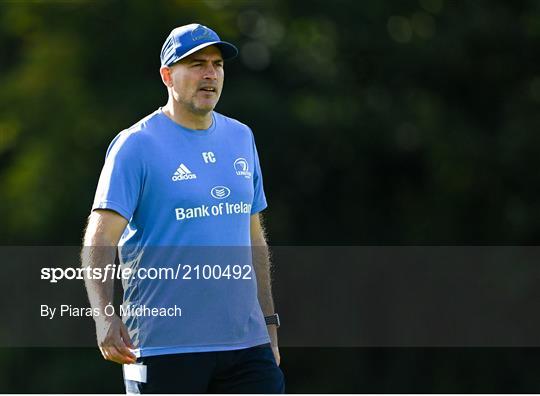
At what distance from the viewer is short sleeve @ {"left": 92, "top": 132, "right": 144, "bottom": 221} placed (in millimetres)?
4473

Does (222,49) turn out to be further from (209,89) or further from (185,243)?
(185,243)

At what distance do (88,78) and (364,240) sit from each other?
372 centimetres

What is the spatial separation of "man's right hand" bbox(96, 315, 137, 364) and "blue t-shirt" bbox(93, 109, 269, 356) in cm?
23

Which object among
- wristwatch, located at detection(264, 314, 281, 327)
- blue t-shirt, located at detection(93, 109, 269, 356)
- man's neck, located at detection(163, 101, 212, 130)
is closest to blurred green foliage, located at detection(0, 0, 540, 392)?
wristwatch, located at detection(264, 314, 281, 327)

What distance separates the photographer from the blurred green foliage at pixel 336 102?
13.9m

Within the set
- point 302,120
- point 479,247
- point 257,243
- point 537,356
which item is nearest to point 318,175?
point 302,120

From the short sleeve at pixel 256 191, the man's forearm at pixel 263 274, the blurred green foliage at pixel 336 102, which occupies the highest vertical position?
the blurred green foliage at pixel 336 102

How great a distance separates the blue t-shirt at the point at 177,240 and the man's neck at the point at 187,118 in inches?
1.2

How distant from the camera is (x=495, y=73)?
15219 millimetres

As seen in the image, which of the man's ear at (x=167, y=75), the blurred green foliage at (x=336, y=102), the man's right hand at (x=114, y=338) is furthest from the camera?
the blurred green foliage at (x=336, y=102)

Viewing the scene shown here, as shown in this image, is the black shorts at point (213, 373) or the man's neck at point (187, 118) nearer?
the black shorts at point (213, 373)

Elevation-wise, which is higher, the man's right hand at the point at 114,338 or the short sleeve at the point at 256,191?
the short sleeve at the point at 256,191

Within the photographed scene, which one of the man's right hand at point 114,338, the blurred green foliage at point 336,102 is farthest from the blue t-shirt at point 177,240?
the blurred green foliage at point 336,102

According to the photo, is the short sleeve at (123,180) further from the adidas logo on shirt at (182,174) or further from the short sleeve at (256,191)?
the short sleeve at (256,191)
